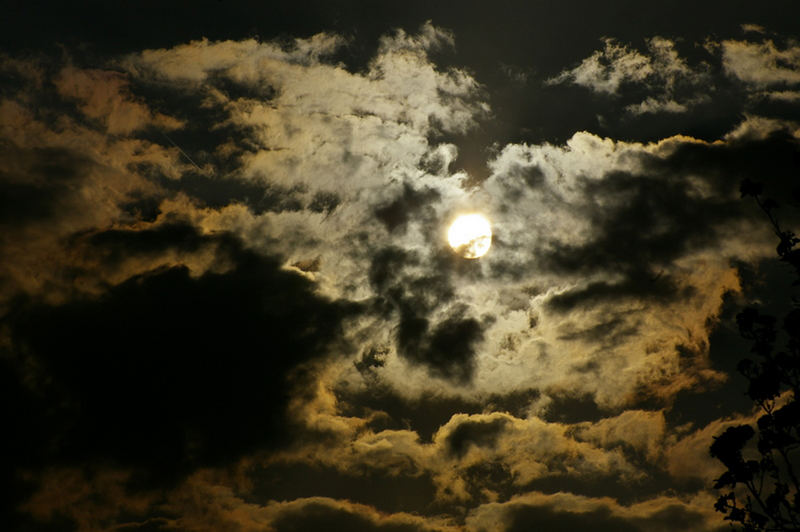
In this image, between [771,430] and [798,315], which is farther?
[771,430]

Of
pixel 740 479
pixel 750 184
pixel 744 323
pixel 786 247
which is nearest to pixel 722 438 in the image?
pixel 740 479

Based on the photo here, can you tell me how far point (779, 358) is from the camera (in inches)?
1802

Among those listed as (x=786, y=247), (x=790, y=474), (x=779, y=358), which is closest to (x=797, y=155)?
(x=786, y=247)

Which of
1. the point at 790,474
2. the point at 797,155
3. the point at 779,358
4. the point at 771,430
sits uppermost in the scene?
the point at 797,155

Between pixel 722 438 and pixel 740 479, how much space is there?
3.45 m

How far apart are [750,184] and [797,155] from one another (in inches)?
147

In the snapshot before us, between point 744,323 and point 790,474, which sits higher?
point 744,323

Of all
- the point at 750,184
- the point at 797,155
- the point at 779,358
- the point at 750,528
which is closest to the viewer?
the point at 797,155

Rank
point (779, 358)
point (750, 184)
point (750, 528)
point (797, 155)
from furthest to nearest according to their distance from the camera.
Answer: point (750, 528) → point (779, 358) → point (750, 184) → point (797, 155)

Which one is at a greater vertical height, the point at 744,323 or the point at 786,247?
the point at 786,247

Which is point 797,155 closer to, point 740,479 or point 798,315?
point 798,315

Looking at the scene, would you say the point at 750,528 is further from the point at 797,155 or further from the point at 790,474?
the point at 797,155

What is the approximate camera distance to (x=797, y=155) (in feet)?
129

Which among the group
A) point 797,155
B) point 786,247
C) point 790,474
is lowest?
point 790,474
